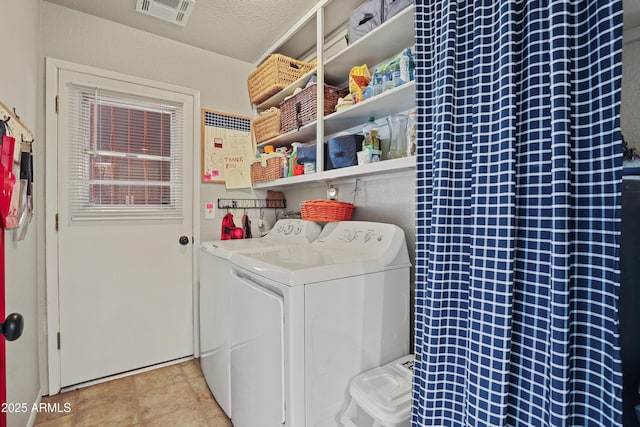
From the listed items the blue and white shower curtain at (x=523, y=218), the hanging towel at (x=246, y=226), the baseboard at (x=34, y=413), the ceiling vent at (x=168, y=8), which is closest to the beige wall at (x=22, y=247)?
the baseboard at (x=34, y=413)

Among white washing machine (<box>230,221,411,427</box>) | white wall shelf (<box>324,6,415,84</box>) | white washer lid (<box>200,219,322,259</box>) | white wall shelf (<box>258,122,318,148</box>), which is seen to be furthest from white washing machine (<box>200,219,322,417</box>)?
white wall shelf (<box>324,6,415,84</box>)

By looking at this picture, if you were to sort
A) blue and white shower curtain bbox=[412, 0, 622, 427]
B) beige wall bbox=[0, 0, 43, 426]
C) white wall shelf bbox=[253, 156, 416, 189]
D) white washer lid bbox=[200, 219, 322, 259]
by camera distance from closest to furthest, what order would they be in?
blue and white shower curtain bbox=[412, 0, 622, 427], beige wall bbox=[0, 0, 43, 426], white wall shelf bbox=[253, 156, 416, 189], white washer lid bbox=[200, 219, 322, 259]

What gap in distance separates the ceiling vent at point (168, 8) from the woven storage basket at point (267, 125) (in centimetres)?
86

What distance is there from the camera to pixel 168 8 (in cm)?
201

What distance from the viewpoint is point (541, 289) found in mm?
774

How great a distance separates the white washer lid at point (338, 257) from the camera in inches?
45.7

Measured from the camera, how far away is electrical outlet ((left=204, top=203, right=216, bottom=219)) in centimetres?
255

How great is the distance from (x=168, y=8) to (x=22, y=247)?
1.74 m

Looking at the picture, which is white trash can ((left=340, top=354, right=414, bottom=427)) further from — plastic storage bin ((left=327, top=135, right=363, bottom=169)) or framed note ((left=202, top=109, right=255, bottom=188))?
framed note ((left=202, top=109, right=255, bottom=188))

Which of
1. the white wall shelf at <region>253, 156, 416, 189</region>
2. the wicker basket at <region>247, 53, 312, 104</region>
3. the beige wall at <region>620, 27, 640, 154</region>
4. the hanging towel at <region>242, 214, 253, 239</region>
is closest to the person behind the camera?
the beige wall at <region>620, 27, 640, 154</region>

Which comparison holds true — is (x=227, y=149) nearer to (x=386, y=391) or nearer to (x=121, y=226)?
(x=121, y=226)

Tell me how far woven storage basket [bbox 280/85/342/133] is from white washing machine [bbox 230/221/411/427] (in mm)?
881

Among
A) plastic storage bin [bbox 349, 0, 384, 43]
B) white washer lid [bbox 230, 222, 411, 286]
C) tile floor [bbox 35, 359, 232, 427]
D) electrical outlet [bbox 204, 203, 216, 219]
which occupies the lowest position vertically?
tile floor [bbox 35, 359, 232, 427]

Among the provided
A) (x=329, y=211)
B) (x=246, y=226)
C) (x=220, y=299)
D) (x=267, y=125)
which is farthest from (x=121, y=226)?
(x=329, y=211)
